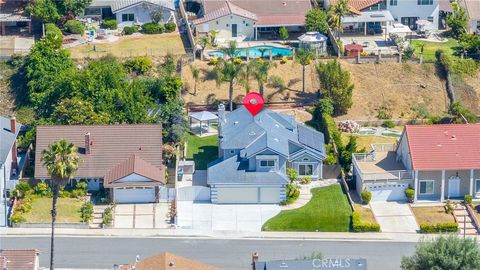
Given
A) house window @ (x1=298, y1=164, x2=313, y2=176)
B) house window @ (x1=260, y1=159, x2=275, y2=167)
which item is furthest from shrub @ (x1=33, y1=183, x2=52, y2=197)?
house window @ (x1=298, y1=164, x2=313, y2=176)

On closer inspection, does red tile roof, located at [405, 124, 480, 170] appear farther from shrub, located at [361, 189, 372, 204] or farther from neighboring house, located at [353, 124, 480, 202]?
shrub, located at [361, 189, 372, 204]

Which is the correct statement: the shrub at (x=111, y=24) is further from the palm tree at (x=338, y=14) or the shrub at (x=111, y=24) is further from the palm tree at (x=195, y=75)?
the palm tree at (x=338, y=14)

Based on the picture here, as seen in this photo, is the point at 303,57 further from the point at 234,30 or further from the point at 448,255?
the point at 448,255

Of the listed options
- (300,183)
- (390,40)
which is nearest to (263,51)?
(390,40)

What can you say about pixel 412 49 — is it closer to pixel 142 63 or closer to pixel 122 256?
pixel 142 63

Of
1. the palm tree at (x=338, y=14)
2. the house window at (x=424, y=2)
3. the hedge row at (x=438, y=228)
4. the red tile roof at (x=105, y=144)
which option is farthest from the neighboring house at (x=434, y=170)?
the house window at (x=424, y=2)
